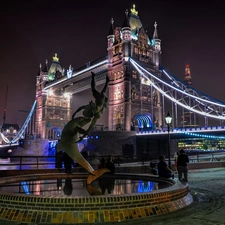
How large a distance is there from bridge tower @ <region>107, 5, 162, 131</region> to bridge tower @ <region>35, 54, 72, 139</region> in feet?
99.5

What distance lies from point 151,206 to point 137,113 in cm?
4523

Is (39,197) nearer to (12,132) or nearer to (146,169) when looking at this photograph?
(146,169)

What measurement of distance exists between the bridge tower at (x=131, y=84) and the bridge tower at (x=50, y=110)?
30.3m

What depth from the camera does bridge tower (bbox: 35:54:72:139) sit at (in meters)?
80.2

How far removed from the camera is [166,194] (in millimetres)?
6375

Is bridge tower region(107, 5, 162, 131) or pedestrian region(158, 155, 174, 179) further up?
bridge tower region(107, 5, 162, 131)

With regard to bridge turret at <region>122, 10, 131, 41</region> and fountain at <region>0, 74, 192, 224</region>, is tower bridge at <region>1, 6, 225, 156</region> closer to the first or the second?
bridge turret at <region>122, 10, 131, 41</region>

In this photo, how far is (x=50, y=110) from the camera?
268 feet

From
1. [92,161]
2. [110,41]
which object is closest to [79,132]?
[92,161]

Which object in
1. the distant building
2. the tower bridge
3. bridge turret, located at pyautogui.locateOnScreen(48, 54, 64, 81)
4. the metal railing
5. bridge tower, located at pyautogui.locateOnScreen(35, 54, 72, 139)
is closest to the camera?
the metal railing

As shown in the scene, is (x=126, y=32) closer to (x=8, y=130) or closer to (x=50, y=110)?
(x=50, y=110)

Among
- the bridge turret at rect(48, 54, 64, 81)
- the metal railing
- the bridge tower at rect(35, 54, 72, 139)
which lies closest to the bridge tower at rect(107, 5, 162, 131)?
the metal railing

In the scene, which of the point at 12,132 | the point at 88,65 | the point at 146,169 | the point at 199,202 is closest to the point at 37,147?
the point at 88,65

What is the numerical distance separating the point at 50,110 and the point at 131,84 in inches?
1483
